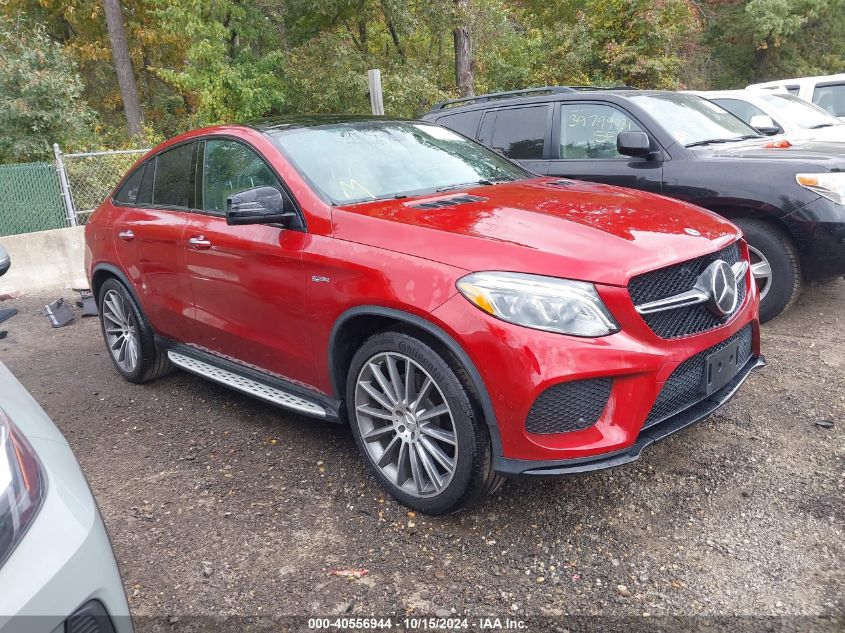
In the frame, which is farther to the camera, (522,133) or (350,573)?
(522,133)

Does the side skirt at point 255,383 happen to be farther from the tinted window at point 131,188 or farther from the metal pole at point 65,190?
the metal pole at point 65,190

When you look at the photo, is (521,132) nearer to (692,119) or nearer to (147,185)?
(692,119)

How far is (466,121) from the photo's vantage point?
663 centimetres

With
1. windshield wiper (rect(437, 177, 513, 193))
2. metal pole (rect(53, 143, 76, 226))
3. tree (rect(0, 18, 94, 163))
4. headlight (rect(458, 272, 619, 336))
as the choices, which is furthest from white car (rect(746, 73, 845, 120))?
tree (rect(0, 18, 94, 163))

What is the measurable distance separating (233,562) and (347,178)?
184cm

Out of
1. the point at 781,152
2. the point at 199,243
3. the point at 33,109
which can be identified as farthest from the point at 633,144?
the point at 33,109

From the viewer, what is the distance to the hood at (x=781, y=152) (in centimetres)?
462

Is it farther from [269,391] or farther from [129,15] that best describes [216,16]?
[269,391]

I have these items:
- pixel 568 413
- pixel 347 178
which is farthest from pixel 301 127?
pixel 568 413

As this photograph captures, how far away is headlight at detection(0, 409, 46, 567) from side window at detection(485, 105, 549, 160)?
517 centimetres

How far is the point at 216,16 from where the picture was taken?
601 inches

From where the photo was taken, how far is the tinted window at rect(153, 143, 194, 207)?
3.98 m

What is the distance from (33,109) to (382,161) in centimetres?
1005

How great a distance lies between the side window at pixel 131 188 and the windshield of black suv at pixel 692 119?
394 cm
